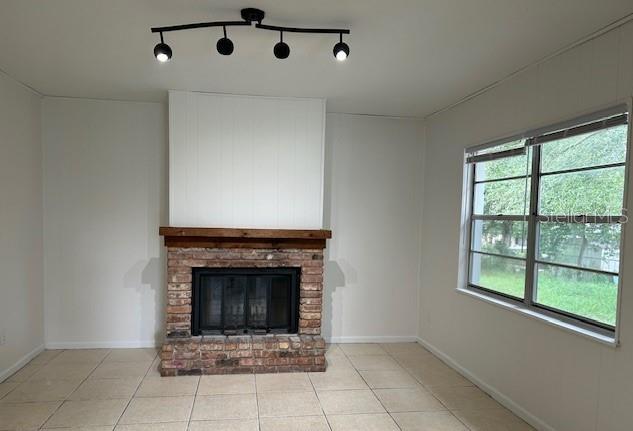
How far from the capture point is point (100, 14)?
7.14 feet

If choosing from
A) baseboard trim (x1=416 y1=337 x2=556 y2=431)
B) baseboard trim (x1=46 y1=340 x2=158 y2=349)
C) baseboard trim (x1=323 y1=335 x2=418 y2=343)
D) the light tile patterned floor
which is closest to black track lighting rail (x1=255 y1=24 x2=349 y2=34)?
the light tile patterned floor

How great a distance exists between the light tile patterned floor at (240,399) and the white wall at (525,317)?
28 centimetres

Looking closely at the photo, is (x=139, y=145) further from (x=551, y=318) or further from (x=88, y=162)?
(x=551, y=318)

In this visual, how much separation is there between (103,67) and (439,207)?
10.8 ft

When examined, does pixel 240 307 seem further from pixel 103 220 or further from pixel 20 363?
pixel 20 363

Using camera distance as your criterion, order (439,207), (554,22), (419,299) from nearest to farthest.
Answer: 1. (554,22)
2. (439,207)
3. (419,299)

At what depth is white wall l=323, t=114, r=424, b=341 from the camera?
432cm

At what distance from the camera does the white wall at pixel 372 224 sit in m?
4.32

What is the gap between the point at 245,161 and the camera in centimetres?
369

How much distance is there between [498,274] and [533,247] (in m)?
0.51

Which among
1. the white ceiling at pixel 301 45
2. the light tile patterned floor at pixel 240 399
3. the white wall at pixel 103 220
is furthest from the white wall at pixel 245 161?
the light tile patterned floor at pixel 240 399

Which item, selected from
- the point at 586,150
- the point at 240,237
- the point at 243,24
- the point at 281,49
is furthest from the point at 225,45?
A: the point at 586,150

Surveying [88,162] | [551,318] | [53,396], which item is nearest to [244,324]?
[53,396]

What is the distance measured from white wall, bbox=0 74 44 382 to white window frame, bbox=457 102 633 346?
3974 mm
